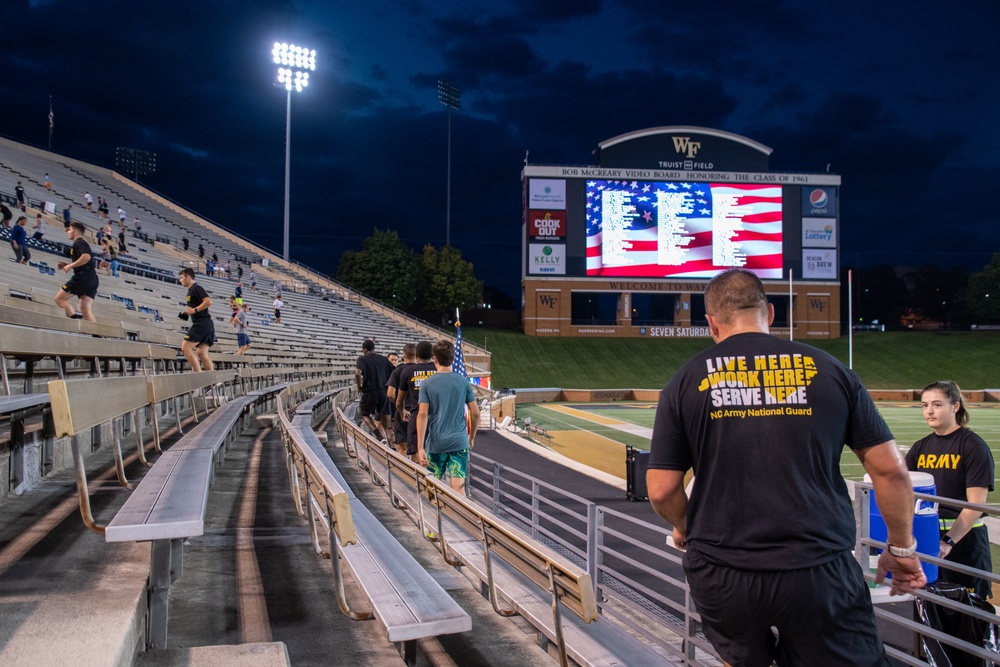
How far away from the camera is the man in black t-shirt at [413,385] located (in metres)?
8.87

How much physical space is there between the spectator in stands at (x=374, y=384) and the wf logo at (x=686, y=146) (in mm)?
50643

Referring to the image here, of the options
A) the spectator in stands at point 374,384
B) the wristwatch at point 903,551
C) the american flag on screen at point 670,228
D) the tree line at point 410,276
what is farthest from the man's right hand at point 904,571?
the tree line at point 410,276

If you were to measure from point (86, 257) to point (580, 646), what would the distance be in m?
7.65

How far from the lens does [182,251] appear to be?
4066 centimetres

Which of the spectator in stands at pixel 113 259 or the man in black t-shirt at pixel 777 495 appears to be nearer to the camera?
the man in black t-shirt at pixel 777 495

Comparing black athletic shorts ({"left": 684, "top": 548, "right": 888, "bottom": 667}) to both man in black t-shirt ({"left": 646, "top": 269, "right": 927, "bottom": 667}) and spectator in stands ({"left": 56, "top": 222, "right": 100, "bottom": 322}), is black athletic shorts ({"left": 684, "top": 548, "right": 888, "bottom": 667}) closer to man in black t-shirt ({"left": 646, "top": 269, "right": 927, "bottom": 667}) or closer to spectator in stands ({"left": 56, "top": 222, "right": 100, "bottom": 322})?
man in black t-shirt ({"left": 646, "top": 269, "right": 927, "bottom": 667})

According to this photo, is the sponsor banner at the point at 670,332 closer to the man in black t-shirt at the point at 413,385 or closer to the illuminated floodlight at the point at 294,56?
the illuminated floodlight at the point at 294,56

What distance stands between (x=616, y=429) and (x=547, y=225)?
3098 cm

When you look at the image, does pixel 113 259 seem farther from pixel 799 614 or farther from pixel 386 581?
pixel 799 614

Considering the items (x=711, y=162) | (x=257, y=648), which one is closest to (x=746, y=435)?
(x=257, y=648)

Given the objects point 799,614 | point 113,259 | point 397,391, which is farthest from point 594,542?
point 113,259

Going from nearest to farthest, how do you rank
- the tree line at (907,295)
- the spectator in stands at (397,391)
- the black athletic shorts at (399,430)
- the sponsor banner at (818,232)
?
the spectator in stands at (397,391)
the black athletic shorts at (399,430)
the sponsor banner at (818,232)
the tree line at (907,295)

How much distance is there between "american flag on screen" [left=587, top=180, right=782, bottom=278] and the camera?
5481 cm

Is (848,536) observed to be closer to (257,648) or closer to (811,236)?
(257,648)
